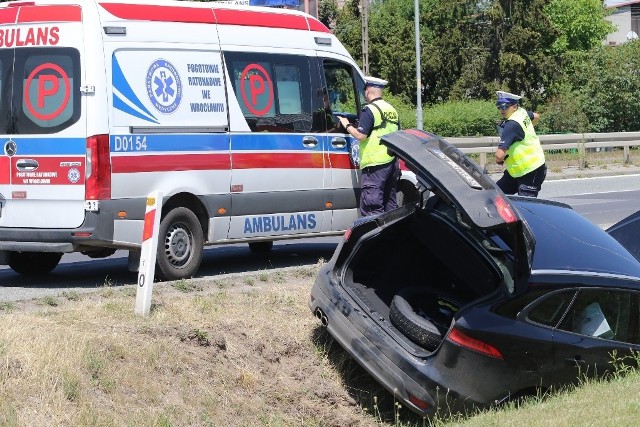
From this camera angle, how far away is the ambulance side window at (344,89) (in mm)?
12664

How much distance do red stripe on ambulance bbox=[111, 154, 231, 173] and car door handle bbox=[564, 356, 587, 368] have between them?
4740 mm

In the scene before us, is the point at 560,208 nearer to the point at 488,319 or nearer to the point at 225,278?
the point at 488,319

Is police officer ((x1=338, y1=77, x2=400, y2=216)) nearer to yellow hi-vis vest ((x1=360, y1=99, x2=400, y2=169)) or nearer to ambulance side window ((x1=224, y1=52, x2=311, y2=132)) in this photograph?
yellow hi-vis vest ((x1=360, y1=99, x2=400, y2=169))

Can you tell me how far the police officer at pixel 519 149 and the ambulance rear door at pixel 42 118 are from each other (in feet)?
14.0

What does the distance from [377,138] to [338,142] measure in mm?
753

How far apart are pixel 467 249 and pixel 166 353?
7.48 feet

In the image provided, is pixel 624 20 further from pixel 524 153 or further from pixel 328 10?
pixel 524 153

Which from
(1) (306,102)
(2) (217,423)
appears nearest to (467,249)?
(2) (217,423)

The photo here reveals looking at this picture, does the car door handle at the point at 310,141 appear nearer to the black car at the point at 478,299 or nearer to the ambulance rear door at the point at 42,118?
the ambulance rear door at the point at 42,118

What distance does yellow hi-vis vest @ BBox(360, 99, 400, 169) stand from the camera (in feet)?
38.9

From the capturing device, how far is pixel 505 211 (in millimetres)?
6832

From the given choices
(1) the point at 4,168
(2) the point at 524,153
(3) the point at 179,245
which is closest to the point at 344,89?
(2) the point at 524,153

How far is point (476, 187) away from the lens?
702cm

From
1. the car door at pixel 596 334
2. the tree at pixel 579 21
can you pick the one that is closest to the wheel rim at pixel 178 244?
the car door at pixel 596 334
